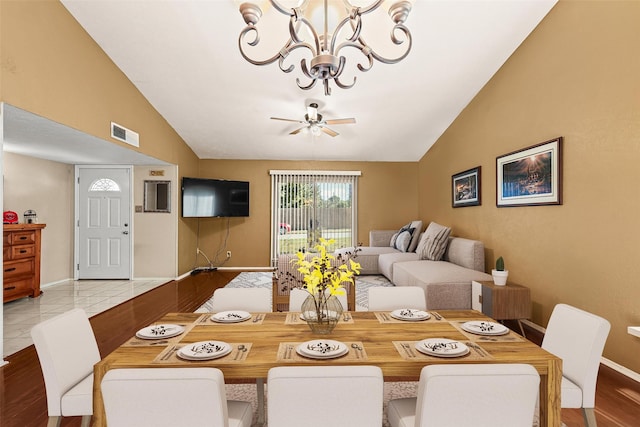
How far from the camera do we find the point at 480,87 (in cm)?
471

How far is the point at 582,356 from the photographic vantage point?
1579mm

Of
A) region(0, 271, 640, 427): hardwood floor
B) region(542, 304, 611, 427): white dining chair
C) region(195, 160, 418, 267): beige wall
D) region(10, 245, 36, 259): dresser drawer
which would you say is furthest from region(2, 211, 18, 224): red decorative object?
region(542, 304, 611, 427): white dining chair

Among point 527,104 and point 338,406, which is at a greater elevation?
point 527,104

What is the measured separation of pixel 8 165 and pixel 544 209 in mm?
6891

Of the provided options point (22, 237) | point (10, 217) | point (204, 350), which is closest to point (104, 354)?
point (204, 350)

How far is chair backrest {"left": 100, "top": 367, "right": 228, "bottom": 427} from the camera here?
1.01 m

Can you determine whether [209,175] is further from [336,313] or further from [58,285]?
[336,313]

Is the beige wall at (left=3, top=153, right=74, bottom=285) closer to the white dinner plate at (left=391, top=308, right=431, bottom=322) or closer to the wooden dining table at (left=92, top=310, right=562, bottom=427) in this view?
the wooden dining table at (left=92, top=310, right=562, bottom=427)

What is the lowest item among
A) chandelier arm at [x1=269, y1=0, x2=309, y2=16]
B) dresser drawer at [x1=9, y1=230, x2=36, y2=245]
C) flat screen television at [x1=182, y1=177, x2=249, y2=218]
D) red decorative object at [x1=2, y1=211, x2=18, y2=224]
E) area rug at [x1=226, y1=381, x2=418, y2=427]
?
area rug at [x1=226, y1=381, x2=418, y2=427]

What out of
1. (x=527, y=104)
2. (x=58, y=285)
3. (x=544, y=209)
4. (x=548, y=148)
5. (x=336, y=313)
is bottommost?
(x=58, y=285)

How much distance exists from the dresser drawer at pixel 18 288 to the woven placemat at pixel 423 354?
506cm

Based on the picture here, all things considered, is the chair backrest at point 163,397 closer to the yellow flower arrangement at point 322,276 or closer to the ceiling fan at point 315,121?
the yellow flower arrangement at point 322,276

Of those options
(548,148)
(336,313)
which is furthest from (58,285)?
(548,148)

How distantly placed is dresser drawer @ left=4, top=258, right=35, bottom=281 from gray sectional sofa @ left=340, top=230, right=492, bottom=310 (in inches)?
196
